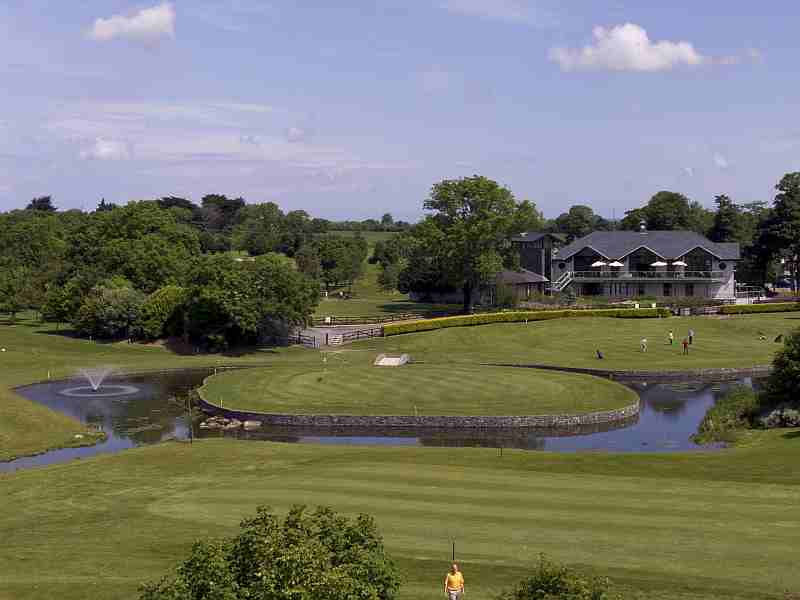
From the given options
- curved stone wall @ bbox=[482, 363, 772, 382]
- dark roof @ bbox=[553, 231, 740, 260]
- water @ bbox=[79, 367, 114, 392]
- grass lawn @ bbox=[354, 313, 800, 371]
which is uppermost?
dark roof @ bbox=[553, 231, 740, 260]

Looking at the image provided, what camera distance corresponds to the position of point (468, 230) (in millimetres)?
102688

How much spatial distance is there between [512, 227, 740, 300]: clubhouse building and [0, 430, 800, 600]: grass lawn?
2965 inches

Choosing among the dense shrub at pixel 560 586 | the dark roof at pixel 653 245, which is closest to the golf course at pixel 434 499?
the dense shrub at pixel 560 586

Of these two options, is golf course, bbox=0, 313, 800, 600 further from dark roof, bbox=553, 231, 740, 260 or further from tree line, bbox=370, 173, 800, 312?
dark roof, bbox=553, 231, 740, 260

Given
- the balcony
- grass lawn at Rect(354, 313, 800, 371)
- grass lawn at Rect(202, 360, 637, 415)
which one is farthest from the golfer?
the balcony

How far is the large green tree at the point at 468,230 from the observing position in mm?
102188

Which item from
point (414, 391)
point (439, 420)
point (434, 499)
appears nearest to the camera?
point (434, 499)

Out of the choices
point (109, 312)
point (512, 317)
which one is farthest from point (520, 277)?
point (109, 312)

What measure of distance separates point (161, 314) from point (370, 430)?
42083mm

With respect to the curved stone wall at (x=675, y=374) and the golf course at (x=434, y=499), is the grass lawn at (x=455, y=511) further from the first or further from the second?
the curved stone wall at (x=675, y=374)

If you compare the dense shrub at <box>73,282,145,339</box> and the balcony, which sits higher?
the balcony

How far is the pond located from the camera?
153 ft

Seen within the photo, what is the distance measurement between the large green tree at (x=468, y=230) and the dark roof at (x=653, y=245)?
19.2 m

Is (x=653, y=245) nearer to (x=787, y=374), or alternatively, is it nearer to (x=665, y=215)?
(x=665, y=215)
